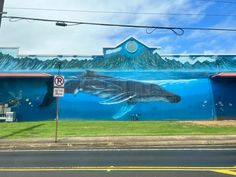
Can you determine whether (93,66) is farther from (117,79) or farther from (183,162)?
(183,162)

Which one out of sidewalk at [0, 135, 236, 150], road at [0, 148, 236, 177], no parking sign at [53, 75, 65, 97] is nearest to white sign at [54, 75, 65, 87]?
no parking sign at [53, 75, 65, 97]

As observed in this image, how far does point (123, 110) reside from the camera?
31.5m

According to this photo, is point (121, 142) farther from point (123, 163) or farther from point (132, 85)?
point (132, 85)

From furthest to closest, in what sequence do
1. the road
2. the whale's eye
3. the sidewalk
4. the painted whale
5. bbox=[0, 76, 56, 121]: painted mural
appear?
the whale's eye
the painted whale
bbox=[0, 76, 56, 121]: painted mural
the sidewalk
the road

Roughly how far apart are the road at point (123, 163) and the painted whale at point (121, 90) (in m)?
16.0

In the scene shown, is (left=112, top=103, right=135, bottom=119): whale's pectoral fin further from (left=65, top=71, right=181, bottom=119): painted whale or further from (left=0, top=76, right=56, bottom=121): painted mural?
(left=0, top=76, right=56, bottom=121): painted mural

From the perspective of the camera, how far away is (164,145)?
57.7ft

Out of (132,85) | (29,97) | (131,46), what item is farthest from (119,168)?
(131,46)

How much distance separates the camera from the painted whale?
31500mm

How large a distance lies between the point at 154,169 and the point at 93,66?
2136 centimetres

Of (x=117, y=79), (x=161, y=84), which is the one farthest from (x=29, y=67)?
(x=161, y=84)

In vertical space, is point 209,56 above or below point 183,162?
above

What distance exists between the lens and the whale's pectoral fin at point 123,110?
31.4 metres

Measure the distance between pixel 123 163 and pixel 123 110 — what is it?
19476mm
